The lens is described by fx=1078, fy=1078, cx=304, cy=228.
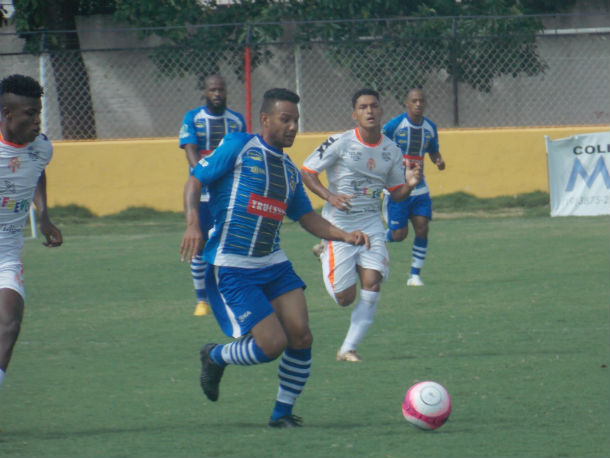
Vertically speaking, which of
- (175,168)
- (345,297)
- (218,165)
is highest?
(218,165)

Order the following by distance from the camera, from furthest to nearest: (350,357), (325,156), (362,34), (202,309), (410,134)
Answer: (362,34) < (410,134) < (202,309) < (325,156) < (350,357)

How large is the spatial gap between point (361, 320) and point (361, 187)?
116cm

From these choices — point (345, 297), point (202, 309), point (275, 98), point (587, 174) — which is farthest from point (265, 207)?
point (587, 174)

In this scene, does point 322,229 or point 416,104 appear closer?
point 322,229

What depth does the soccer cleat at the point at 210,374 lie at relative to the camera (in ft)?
20.5

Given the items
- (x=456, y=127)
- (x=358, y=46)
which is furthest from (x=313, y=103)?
(x=456, y=127)

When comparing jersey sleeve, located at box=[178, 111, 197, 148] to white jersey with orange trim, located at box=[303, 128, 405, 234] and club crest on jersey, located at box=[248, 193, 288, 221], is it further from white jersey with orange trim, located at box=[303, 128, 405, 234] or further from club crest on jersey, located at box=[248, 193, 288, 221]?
club crest on jersey, located at box=[248, 193, 288, 221]

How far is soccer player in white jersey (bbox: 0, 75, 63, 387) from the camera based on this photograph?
5.92 meters

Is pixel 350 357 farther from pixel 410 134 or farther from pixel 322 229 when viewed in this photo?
pixel 410 134

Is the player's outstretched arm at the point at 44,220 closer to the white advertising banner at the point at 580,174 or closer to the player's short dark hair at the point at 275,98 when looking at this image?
the player's short dark hair at the point at 275,98

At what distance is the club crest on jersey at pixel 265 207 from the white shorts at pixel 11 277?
1358mm

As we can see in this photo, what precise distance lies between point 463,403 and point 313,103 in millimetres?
13736

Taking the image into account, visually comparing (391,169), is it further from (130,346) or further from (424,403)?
(424,403)

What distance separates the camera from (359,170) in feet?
28.1
